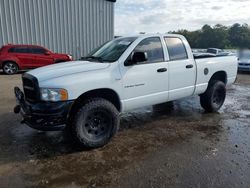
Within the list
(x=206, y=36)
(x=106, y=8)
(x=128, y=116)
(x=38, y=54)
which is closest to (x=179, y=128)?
(x=128, y=116)

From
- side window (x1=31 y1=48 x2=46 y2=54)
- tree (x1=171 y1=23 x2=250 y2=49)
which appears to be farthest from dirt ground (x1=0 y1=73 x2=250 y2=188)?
tree (x1=171 y1=23 x2=250 y2=49)

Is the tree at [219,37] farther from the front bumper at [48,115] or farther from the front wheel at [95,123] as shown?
the front bumper at [48,115]

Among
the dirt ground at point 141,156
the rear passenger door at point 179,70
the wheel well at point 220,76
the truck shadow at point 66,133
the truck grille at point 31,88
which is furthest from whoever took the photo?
the wheel well at point 220,76

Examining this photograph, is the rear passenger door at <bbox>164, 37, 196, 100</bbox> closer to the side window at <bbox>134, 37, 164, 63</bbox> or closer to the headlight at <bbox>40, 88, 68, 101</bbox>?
the side window at <bbox>134, 37, 164, 63</bbox>

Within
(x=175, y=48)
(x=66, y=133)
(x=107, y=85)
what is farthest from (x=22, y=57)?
(x=107, y=85)

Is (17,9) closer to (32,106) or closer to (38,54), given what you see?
(38,54)

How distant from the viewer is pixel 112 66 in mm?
4238

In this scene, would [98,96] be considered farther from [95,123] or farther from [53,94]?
[53,94]

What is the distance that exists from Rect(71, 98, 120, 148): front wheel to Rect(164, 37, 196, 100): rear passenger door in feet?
5.12

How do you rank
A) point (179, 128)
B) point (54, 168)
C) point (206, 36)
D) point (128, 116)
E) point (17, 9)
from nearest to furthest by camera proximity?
1. point (54, 168)
2. point (179, 128)
3. point (128, 116)
4. point (17, 9)
5. point (206, 36)

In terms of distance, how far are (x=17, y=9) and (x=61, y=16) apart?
2.82m

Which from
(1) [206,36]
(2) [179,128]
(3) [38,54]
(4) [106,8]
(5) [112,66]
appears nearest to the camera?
(5) [112,66]

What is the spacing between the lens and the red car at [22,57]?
44.3 feet

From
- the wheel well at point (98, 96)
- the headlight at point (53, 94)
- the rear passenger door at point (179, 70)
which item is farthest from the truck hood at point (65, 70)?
the rear passenger door at point (179, 70)
